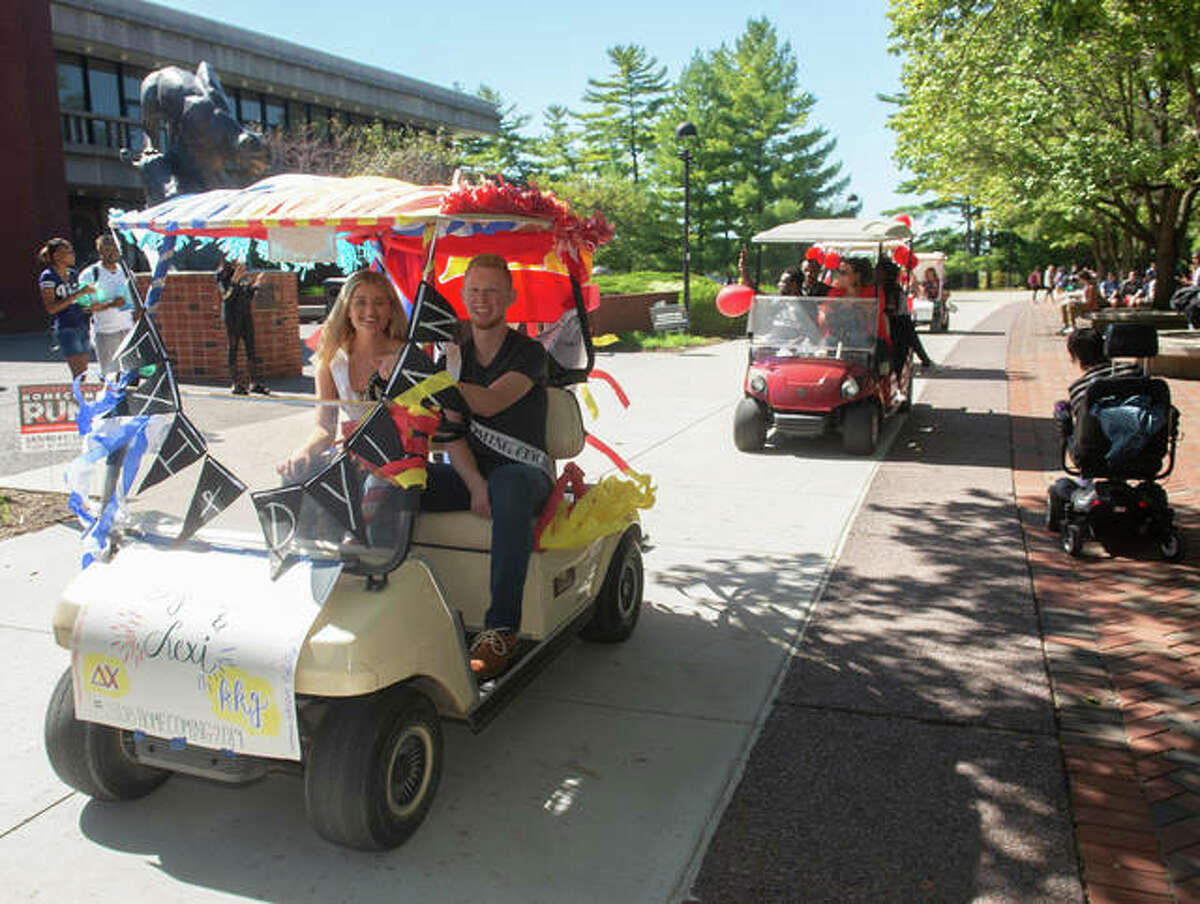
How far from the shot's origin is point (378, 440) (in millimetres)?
3074

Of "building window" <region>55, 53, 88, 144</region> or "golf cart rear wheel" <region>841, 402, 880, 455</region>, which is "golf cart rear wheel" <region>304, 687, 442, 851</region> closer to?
"golf cart rear wheel" <region>841, 402, 880, 455</region>

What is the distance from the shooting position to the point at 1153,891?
285 centimetres

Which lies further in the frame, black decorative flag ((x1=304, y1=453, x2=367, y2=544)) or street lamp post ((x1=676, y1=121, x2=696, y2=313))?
street lamp post ((x1=676, y1=121, x2=696, y2=313))

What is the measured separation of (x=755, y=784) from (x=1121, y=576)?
10.3 feet

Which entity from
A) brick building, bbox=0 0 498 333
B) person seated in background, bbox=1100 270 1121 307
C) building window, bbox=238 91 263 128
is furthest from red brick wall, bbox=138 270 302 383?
person seated in background, bbox=1100 270 1121 307

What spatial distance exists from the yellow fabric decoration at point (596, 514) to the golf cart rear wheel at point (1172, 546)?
319 cm

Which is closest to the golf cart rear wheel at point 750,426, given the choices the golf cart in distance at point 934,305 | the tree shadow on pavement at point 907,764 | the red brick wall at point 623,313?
the tree shadow on pavement at point 907,764

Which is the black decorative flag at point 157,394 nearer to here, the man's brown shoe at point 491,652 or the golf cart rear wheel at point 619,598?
the man's brown shoe at point 491,652

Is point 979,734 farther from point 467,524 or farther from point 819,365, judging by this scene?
point 819,365

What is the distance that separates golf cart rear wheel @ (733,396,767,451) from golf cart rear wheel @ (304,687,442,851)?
6.27m

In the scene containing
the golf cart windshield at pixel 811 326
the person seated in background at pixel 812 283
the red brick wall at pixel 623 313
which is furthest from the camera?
the red brick wall at pixel 623 313

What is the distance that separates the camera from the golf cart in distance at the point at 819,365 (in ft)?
29.0

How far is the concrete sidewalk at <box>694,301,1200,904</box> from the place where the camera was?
296cm

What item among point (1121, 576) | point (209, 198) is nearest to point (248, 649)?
point (209, 198)
